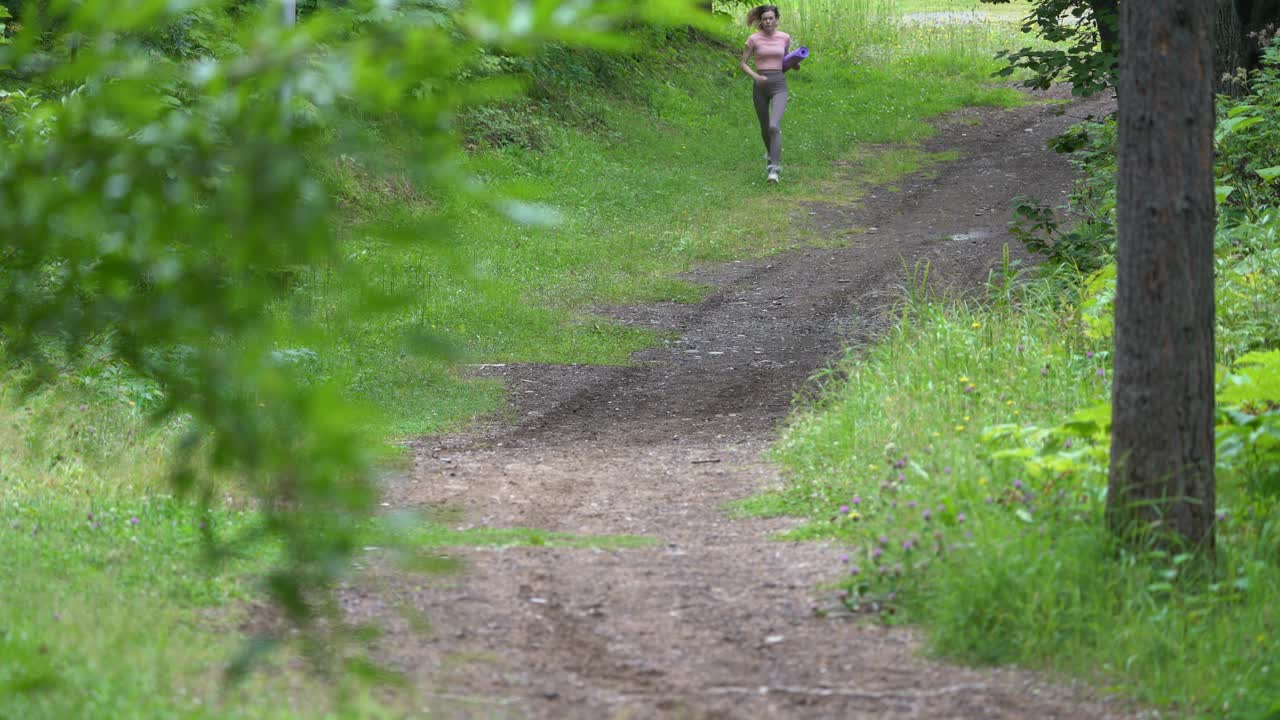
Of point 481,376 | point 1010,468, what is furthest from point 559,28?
point 481,376

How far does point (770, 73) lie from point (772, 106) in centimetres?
43

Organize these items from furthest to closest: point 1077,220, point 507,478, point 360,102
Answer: point 1077,220, point 507,478, point 360,102

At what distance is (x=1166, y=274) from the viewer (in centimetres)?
473

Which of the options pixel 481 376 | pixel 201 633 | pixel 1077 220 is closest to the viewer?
pixel 201 633

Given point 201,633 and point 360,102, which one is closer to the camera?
→ point 360,102

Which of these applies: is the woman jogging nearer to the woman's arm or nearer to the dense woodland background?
the woman's arm

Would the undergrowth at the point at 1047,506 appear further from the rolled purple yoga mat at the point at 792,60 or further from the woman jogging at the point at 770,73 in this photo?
the woman jogging at the point at 770,73

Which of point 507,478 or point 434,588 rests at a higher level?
point 434,588

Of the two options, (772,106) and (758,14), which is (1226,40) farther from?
(758,14)

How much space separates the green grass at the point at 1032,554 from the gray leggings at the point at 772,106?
11.2m

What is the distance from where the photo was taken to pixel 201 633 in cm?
446

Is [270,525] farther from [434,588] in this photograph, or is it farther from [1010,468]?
[1010,468]

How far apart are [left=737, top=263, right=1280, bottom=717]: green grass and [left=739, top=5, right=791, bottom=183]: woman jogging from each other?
11.3 m

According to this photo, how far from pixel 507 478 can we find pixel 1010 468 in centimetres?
313
